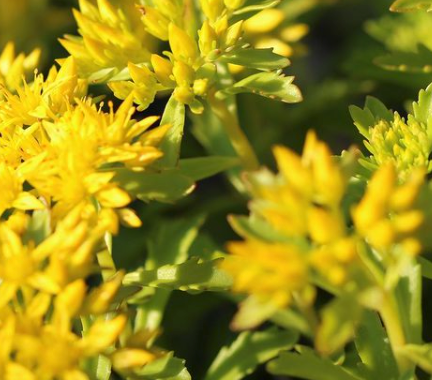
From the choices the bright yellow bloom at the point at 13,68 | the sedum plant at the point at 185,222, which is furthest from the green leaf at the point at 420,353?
the bright yellow bloom at the point at 13,68

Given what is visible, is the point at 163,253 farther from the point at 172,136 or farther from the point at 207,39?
the point at 207,39

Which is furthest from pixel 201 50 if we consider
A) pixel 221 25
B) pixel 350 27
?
pixel 350 27

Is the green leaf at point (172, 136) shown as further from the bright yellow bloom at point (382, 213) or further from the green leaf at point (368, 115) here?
the bright yellow bloom at point (382, 213)

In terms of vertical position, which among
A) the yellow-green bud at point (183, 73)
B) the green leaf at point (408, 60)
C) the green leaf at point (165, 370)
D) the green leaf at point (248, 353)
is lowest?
the green leaf at point (248, 353)

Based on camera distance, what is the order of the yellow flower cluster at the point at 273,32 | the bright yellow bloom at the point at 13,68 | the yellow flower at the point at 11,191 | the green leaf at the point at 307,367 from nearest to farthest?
the green leaf at the point at 307,367 < the yellow flower at the point at 11,191 < the bright yellow bloom at the point at 13,68 < the yellow flower cluster at the point at 273,32

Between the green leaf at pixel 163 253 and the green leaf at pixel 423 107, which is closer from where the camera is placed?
the green leaf at pixel 423 107

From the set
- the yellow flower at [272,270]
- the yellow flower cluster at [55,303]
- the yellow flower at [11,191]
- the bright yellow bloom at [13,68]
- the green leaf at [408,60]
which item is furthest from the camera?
the green leaf at [408,60]

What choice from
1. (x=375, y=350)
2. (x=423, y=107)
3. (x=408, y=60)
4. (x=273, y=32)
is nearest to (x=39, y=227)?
(x=375, y=350)
